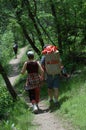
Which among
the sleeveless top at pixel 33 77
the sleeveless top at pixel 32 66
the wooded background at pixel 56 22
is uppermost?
the sleeveless top at pixel 32 66

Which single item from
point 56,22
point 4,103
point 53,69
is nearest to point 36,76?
point 53,69

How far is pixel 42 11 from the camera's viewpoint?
1914 cm

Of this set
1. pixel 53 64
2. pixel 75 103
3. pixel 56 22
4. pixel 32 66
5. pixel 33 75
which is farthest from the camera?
pixel 56 22

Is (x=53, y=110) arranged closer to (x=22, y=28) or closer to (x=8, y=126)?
(x=8, y=126)

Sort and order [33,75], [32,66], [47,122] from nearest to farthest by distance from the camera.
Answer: [47,122] → [32,66] → [33,75]

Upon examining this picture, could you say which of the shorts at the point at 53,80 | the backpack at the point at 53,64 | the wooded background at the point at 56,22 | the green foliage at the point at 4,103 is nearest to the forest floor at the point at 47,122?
the shorts at the point at 53,80

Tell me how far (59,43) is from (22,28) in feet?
7.02

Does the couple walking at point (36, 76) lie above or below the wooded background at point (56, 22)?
above

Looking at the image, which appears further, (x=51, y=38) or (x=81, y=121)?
(x=51, y=38)

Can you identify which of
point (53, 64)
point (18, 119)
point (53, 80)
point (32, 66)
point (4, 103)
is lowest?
point (4, 103)

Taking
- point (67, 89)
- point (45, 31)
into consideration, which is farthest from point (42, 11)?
point (67, 89)

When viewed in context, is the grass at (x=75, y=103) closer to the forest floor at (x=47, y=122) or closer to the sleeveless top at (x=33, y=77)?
the forest floor at (x=47, y=122)

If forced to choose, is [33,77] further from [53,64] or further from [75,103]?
[75,103]

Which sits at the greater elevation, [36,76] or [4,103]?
[36,76]
